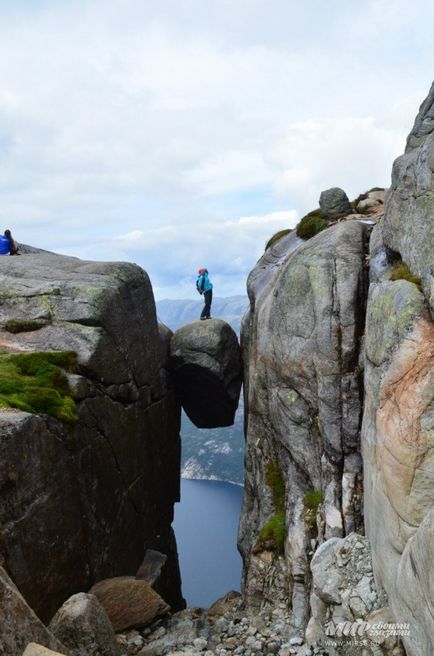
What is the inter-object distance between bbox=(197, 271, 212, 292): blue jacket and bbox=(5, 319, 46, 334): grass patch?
16.2 meters

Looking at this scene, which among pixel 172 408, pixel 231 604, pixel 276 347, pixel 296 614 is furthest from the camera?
pixel 172 408

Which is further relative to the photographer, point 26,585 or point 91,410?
point 91,410

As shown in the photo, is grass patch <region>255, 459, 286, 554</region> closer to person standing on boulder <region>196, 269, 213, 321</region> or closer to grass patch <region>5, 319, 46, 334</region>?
grass patch <region>5, 319, 46, 334</region>

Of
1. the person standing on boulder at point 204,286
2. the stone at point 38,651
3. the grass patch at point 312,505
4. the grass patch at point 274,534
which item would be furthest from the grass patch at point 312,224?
the stone at point 38,651

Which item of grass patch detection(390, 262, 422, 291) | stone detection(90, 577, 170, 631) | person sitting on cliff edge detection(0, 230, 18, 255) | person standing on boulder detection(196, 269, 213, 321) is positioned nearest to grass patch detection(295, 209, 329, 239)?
person standing on boulder detection(196, 269, 213, 321)

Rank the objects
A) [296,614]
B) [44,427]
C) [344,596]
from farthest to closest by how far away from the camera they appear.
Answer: [296,614] < [44,427] < [344,596]

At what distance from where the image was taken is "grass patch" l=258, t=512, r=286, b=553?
27.4 m

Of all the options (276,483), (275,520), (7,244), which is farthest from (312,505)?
(7,244)

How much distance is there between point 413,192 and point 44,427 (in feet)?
54.4

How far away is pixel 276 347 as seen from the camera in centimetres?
2856

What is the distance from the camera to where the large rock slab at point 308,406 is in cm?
2350

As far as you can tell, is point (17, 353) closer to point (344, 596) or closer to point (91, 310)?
point (91, 310)

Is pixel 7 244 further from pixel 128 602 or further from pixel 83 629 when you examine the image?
pixel 83 629

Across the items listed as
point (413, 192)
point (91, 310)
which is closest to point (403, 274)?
point (413, 192)
